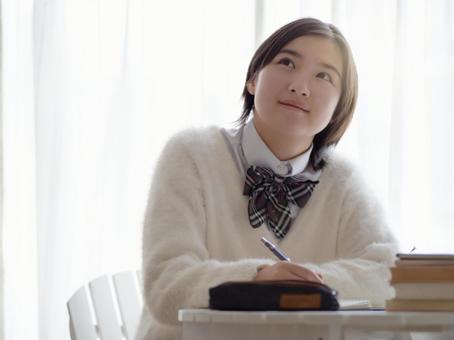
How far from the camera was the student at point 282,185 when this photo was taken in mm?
1929

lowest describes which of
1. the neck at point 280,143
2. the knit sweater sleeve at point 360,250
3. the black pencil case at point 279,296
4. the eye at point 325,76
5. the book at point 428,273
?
the knit sweater sleeve at point 360,250

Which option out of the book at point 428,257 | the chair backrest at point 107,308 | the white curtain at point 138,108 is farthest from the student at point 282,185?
the white curtain at point 138,108

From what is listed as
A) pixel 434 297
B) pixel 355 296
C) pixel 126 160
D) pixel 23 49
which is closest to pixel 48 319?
pixel 126 160

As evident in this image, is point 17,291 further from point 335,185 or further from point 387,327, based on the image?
point 387,327

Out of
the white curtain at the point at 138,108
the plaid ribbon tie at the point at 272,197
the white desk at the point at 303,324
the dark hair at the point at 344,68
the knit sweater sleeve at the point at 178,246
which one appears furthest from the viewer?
the white curtain at the point at 138,108

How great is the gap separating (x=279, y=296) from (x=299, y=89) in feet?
2.65

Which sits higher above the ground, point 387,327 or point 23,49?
point 23,49

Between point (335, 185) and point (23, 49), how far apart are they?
133 cm

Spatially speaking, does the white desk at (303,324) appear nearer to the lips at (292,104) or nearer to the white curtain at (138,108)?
the lips at (292,104)

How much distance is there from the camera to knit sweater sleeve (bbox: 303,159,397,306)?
6.03ft

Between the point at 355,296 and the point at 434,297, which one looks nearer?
the point at 434,297

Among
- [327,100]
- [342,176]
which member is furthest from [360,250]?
[327,100]

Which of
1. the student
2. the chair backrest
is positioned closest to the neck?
the student

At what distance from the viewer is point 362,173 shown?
7.38ft
